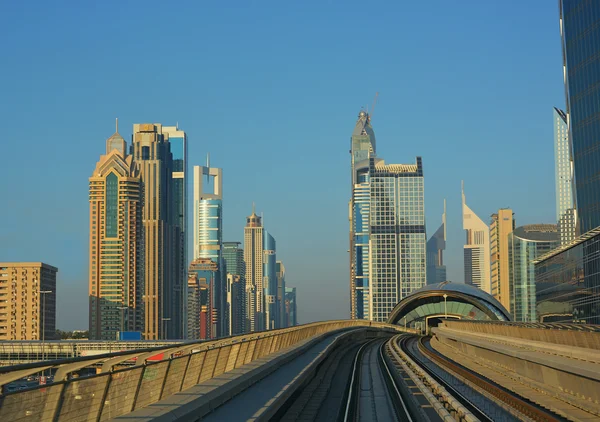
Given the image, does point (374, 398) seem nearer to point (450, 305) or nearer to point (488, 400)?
point (488, 400)

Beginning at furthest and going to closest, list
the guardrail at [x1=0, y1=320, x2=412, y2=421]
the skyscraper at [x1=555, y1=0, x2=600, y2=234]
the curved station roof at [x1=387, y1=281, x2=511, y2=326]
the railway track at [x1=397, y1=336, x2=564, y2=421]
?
the curved station roof at [x1=387, y1=281, x2=511, y2=326] → the skyscraper at [x1=555, y1=0, x2=600, y2=234] → the railway track at [x1=397, y1=336, x2=564, y2=421] → the guardrail at [x1=0, y1=320, x2=412, y2=421]

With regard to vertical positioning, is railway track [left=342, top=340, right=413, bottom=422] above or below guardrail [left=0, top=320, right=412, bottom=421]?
below

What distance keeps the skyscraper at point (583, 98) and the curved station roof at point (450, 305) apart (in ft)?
235

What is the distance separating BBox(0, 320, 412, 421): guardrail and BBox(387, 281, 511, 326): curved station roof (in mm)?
149706

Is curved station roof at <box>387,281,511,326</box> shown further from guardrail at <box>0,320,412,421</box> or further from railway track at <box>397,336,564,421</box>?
guardrail at <box>0,320,412,421</box>

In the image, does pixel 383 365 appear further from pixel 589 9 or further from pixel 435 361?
pixel 589 9

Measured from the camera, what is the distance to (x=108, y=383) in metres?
13.1

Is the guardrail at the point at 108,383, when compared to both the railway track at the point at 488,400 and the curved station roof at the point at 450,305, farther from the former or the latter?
the curved station roof at the point at 450,305

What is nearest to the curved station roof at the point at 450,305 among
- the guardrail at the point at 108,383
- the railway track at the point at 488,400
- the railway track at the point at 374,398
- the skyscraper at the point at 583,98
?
the skyscraper at the point at 583,98

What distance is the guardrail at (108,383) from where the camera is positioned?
1055 cm

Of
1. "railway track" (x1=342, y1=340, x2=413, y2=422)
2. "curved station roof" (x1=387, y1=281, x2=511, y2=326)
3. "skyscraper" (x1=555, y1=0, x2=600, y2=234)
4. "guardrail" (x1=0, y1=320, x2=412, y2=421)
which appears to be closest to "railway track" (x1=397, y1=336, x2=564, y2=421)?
"railway track" (x1=342, y1=340, x2=413, y2=422)

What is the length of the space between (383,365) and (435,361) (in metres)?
7.96

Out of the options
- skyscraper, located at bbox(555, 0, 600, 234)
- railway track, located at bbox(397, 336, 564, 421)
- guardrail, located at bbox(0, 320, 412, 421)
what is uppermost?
skyscraper, located at bbox(555, 0, 600, 234)

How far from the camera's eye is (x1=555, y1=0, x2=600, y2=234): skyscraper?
90.6 m
